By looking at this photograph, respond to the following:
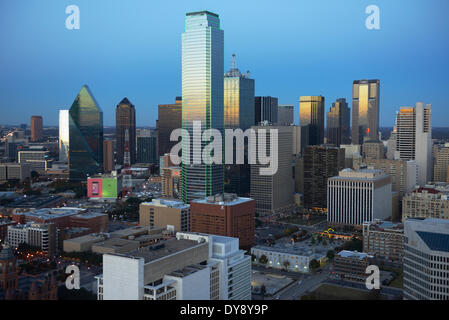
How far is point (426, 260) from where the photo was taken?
14.4 metres

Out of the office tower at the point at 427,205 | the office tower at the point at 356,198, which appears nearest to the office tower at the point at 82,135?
the office tower at the point at 356,198

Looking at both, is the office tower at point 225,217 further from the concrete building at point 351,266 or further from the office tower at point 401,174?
the office tower at point 401,174

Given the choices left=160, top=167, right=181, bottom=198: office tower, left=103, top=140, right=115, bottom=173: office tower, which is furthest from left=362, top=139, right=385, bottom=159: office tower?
left=103, top=140, right=115, bottom=173: office tower

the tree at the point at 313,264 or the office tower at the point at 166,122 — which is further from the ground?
the office tower at the point at 166,122

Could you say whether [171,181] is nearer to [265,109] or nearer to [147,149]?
[265,109]

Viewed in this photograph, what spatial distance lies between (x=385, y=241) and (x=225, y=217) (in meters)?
8.21

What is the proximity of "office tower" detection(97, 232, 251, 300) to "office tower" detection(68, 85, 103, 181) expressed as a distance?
39296 mm

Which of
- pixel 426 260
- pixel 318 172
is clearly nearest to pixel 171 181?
pixel 318 172

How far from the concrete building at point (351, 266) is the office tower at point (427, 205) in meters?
9.13

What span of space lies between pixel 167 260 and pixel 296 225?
829 inches

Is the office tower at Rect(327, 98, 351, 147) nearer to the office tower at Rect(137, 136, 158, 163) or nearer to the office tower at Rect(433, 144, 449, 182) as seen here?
the office tower at Rect(137, 136, 158, 163)

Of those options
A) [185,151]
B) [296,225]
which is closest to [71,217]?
A: [185,151]

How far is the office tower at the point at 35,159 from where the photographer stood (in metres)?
61.1

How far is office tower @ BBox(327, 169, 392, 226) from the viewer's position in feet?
99.7
